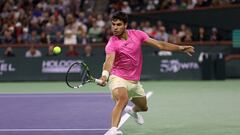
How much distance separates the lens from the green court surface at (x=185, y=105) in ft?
26.0

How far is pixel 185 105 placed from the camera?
11.3 metres

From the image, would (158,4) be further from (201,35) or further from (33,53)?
(33,53)

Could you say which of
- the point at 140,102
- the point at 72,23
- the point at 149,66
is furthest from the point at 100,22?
the point at 140,102

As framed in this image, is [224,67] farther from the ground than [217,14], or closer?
closer

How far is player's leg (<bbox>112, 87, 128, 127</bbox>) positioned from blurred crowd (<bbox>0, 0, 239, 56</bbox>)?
12208mm

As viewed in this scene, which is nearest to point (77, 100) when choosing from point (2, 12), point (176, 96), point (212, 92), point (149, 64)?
point (176, 96)

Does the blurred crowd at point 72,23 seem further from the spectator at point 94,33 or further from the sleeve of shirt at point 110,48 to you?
the sleeve of shirt at point 110,48

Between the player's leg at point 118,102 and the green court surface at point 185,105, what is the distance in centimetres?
70

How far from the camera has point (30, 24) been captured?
2281 cm

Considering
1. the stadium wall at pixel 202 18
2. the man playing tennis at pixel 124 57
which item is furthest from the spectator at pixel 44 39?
the man playing tennis at pixel 124 57

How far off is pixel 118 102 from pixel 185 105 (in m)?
4.46

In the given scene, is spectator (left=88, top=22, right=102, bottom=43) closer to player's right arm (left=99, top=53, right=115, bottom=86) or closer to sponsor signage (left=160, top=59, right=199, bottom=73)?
sponsor signage (left=160, top=59, right=199, bottom=73)

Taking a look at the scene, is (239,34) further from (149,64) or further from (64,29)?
(64,29)

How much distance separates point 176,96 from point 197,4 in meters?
9.40
